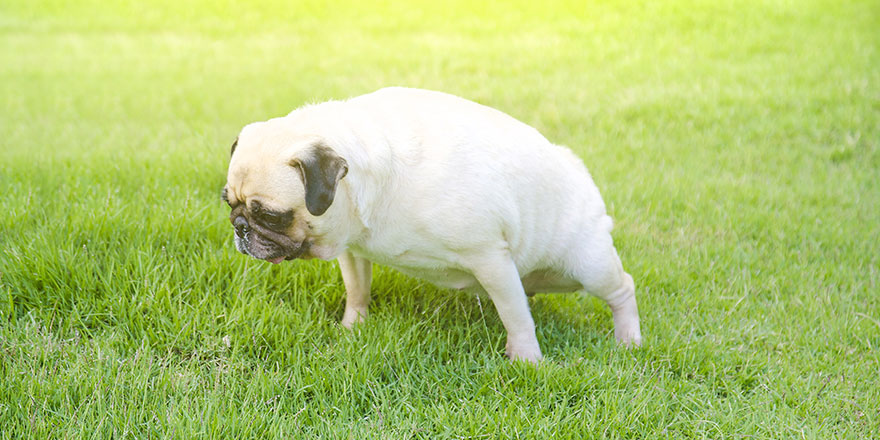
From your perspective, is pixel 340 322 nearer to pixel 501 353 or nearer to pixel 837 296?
pixel 501 353

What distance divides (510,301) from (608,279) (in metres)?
0.64

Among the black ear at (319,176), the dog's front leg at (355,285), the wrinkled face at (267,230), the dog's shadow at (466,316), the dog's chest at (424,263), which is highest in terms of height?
the black ear at (319,176)

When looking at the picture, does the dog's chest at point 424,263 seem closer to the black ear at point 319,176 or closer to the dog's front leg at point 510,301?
the dog's front leg at point 510,301

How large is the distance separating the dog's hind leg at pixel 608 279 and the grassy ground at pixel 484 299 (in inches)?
5.9

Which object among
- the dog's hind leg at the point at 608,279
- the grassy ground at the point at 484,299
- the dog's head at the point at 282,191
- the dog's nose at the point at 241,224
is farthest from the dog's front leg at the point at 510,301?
the dog's nose at the point at 241,224

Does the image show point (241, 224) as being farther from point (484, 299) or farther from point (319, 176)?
point (484, 299)

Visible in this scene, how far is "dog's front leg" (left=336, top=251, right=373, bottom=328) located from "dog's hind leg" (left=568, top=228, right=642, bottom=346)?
1043mm

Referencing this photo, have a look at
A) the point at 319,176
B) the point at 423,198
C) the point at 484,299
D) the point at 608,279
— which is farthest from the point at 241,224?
the point at 608,279

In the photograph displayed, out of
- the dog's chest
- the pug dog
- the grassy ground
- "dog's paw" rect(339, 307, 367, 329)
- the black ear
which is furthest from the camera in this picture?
"dog's paw" rect(339, 307, 367, 329)

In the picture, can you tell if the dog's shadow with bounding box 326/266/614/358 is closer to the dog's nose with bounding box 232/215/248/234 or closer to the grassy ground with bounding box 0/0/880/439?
A: the grassy ground with bounding box 0/0/880/439

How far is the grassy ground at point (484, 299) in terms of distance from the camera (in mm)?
3070

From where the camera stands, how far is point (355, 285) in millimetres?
3820

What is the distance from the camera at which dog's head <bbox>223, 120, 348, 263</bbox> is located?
2832 millimetres

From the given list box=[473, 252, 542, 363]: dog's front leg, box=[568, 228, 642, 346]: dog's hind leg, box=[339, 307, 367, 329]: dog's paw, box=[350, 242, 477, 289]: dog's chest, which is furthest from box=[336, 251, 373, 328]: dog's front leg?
box=[568, 228, 642, 346]: dog's hind leg
